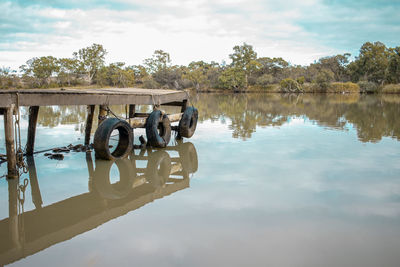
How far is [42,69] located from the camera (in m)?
52.6

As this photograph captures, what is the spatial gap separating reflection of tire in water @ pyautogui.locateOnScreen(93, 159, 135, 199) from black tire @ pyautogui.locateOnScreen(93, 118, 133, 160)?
0.69 ft

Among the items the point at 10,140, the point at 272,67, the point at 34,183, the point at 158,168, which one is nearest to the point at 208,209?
the point at 158,168

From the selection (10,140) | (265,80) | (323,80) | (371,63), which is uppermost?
(371,63)

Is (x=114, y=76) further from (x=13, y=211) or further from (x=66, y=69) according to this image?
(x=13, y=211)

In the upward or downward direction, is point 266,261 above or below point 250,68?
below

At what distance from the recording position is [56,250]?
11.5ft

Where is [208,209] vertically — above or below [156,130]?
below

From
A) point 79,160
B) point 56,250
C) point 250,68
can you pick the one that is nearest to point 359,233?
point 56,250

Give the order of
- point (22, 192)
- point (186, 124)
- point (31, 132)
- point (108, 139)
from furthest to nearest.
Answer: point (186, 124)
point (31, 132)
point (108, 139)
point (22, 192)

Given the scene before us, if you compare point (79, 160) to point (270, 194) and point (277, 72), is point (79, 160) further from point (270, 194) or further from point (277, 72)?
point (277, 72)

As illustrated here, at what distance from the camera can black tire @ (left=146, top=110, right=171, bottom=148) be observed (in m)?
8.55

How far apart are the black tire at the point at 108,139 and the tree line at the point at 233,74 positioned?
46.7m

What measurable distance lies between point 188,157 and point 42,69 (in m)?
51.6

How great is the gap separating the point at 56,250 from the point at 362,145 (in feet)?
27.1
